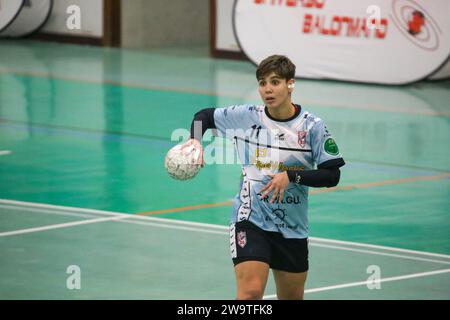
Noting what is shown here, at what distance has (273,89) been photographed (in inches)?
339

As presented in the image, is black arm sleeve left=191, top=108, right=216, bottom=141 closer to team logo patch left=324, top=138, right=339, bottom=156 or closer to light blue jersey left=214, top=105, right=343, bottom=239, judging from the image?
light blue jersey left=214, top=105, right=343, bottom=239

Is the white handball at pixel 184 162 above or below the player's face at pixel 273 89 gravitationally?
below

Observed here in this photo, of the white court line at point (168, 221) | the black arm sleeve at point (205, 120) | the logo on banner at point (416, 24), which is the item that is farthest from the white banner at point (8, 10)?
the black arm sleeve at point (205, 120)

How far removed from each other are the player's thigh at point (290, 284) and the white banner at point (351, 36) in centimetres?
1399

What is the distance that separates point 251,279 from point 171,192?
20.7ft

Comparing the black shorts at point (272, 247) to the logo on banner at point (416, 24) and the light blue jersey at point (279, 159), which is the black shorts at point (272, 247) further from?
the logo on banner at point (416, 24)

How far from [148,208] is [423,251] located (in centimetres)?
331

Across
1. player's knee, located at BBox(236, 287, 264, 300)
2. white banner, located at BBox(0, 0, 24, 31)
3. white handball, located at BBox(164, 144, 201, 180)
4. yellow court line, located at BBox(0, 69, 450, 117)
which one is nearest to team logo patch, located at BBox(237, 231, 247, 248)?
player's knee, located at BBox(236, 287, 264, 300)

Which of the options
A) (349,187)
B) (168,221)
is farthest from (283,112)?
(349,187)

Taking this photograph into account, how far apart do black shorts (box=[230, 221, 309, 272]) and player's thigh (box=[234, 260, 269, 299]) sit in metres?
0.10

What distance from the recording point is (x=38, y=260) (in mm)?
11547

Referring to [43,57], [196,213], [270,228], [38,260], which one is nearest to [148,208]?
[196,213]

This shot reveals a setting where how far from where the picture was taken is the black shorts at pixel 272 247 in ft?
28.4
